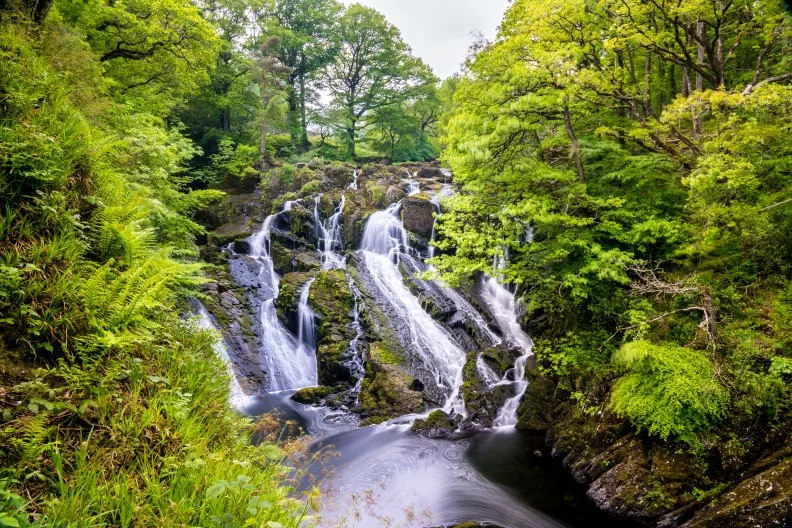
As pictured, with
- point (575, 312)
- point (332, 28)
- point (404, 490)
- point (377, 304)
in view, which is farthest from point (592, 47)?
point (332, 28)

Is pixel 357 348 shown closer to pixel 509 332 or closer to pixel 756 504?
pixel 509 332

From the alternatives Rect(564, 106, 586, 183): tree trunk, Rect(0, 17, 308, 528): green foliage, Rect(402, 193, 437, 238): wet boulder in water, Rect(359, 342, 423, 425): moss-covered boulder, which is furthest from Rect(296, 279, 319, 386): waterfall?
Rect(564, 106, 586, 183): tree trunk

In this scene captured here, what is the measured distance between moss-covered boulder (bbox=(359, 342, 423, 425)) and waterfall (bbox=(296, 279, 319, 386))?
2562 millimetres

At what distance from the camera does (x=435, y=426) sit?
30.4ft

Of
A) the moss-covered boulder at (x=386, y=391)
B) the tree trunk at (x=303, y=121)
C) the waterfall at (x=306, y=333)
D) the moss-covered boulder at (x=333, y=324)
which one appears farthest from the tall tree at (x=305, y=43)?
the moss-covered boulder at (x=386, y=391)

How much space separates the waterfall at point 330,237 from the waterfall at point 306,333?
9.41 ft

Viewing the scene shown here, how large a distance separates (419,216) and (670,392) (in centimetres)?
1248

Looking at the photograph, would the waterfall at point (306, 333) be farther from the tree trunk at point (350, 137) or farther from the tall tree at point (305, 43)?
Result: the tall tree at point (305, 43)

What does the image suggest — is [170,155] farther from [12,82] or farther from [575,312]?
[575,312]

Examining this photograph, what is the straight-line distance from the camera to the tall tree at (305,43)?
2705 cm

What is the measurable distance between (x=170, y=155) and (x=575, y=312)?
33.7 ft

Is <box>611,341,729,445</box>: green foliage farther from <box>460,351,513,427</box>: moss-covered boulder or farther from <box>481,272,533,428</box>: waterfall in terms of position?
<box>460,351,513,427</box>: moss-covered boulder

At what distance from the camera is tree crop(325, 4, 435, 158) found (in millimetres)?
26781

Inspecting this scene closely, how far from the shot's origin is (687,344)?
682cm
